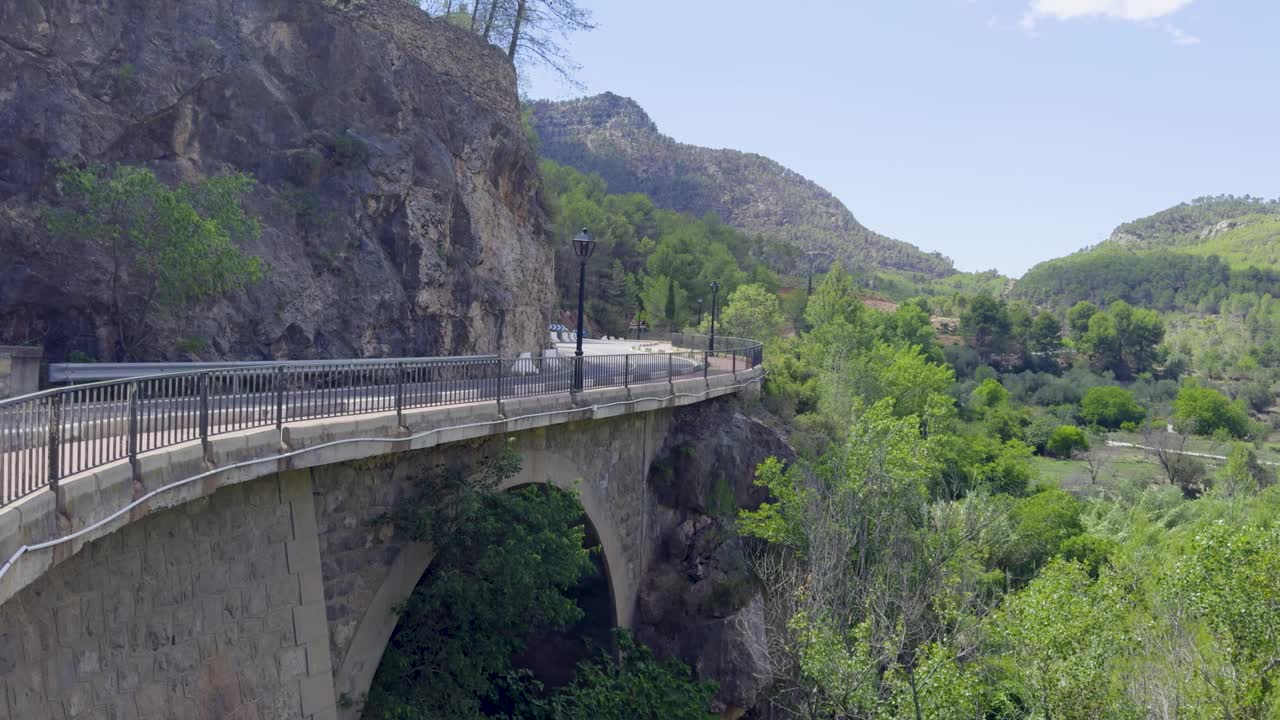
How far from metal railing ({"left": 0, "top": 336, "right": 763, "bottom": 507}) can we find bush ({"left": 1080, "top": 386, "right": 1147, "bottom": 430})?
224 feet

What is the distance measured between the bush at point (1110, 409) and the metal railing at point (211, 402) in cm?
6814

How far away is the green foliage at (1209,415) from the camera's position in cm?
6900

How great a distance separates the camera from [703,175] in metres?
140

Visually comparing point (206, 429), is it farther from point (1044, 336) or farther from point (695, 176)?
point (695, 176)

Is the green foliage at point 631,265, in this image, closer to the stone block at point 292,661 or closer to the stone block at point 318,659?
the stone block at point 318,659

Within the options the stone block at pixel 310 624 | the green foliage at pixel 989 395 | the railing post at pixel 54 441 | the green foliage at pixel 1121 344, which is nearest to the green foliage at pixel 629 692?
the stone block at pixel 310 624

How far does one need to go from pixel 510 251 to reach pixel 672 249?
110ft

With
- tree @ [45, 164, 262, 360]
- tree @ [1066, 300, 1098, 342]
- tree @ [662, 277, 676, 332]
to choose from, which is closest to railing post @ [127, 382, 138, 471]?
tree @ [45, 164, 262, 360]

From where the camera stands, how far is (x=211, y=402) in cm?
907

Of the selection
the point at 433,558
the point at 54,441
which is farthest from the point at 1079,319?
the point at 54,441

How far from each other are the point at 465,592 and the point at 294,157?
13880 mm

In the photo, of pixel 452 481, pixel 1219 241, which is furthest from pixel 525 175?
pixel 1219 241

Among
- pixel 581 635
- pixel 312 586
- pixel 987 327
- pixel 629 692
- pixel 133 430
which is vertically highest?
pixel 133 430

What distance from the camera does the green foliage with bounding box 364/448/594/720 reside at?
11773 millimetres
